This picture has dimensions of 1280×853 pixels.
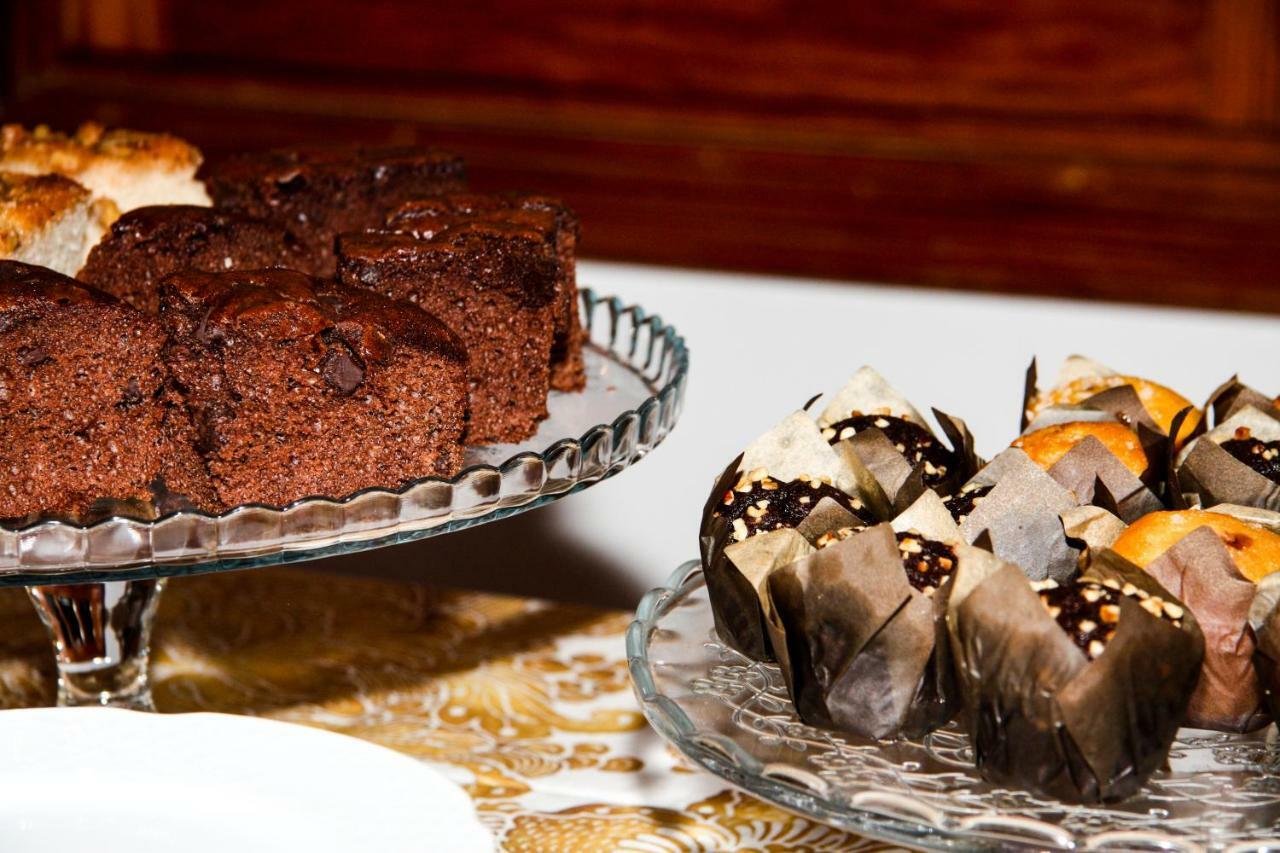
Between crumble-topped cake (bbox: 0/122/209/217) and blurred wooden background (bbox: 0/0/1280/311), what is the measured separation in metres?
1.29

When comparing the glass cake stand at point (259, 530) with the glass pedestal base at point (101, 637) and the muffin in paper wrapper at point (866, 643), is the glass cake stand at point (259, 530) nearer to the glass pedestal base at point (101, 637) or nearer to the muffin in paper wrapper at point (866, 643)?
the glass pedestal base at point (101, 637)

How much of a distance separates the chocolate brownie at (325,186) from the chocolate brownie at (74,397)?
13.7 inches

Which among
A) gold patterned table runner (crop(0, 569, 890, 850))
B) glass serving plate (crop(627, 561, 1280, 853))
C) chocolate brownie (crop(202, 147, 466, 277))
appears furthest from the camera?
chocolate brownie (crop(202, 147, 466, 277))

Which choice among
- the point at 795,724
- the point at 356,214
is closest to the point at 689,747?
the point at 795,724

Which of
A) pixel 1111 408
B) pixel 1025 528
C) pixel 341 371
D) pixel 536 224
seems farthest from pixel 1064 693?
pixel 536 224

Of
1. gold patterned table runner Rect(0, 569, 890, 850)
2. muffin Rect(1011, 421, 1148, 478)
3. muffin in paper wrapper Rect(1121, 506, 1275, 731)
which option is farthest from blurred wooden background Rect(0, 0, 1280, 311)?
muffin in paper wrapper Rect(1121, 506, 1275, 731)

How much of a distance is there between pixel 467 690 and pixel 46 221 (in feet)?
1.95

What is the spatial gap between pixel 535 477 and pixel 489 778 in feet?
1.24

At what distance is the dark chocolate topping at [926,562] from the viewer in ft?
3.17

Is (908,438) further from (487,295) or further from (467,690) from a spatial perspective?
(467,690)

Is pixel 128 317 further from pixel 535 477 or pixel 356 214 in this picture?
pixel 356 214

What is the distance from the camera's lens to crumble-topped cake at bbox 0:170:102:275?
1435 millimetres

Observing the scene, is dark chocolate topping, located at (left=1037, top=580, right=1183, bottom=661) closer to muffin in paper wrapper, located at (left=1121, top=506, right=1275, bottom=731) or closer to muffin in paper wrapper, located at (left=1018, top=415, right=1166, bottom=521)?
muffin in paper wrapper, located at (left=1121, top=506, right=1275, bottom=731)

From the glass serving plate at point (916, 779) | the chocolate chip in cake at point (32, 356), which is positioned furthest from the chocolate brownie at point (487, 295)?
the glass serving plate at point (916, 779)
